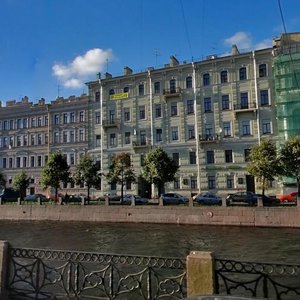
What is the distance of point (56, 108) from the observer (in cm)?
5122

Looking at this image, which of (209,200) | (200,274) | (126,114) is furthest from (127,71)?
(200,274)

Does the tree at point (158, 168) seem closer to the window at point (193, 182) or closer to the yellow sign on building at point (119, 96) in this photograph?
the window at point (193, 182)

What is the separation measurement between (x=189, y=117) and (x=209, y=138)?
3.44 meters

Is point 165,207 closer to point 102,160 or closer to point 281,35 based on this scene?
point 102,160

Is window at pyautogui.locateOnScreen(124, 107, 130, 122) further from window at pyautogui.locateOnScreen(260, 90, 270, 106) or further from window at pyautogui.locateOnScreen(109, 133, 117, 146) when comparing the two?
window at pyautogui.locateOnScreen(260, 90, 270, 106)

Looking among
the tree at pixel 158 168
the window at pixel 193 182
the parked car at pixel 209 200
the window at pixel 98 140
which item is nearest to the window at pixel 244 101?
the window at pixel 193 182

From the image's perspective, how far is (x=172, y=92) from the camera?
43969 mm

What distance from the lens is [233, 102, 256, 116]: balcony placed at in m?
40.1

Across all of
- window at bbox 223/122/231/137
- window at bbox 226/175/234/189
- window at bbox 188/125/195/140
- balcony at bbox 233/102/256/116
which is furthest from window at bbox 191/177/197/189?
balcony at bbox 233/102/256/116

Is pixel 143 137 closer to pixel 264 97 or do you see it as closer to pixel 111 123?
pixel 111 123

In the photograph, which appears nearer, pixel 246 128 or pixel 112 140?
pixel 246 128

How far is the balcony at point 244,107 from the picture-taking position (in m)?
40.1

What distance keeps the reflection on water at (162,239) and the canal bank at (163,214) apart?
948 mm

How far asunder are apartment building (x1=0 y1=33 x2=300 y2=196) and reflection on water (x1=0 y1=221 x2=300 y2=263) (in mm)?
14122
